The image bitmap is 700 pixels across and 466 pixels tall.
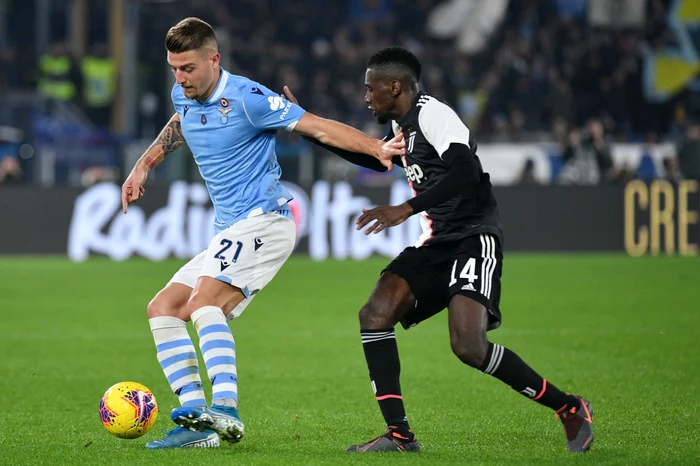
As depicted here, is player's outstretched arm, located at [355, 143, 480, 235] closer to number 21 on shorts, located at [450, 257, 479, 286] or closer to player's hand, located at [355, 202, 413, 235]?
player's hand, located at [355, 202, 413, 235]

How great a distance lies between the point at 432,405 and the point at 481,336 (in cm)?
169

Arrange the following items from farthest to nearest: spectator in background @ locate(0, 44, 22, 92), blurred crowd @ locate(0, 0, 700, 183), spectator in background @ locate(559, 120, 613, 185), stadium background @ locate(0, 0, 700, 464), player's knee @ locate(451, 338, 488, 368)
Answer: spectator in background @ locate(0, 44, 22, 92) → blurred crowd @ locate(0, 0, 700, 183) → spectator in background @ locate(559, 120, 613, 185) → stadium background @ locate(0, 0, 700, 464) → player's knee @ locate(451, 338, 488, 368)

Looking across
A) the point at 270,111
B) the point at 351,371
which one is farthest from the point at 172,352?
the point at 351,371

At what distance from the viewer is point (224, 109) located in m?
5.58

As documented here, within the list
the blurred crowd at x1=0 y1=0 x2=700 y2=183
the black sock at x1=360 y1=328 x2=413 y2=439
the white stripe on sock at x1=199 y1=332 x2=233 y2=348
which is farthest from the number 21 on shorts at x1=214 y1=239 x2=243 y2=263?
the blurred crowd at x1=0 y1=0 x2=700 y2=183

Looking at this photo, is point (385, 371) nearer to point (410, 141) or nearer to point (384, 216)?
point (384, 216)

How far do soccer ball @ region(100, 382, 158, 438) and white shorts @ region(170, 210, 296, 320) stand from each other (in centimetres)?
62

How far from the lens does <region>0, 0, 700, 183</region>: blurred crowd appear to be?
22.4 meters

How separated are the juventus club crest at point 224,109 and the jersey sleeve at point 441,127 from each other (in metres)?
0.94

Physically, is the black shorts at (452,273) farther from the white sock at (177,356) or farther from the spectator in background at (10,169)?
the spectator in background at (10,169)

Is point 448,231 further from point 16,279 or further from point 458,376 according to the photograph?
point 16,279

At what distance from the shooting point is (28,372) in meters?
8.41

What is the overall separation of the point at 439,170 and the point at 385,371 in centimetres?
101

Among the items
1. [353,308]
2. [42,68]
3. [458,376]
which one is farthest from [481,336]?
[42,68]
